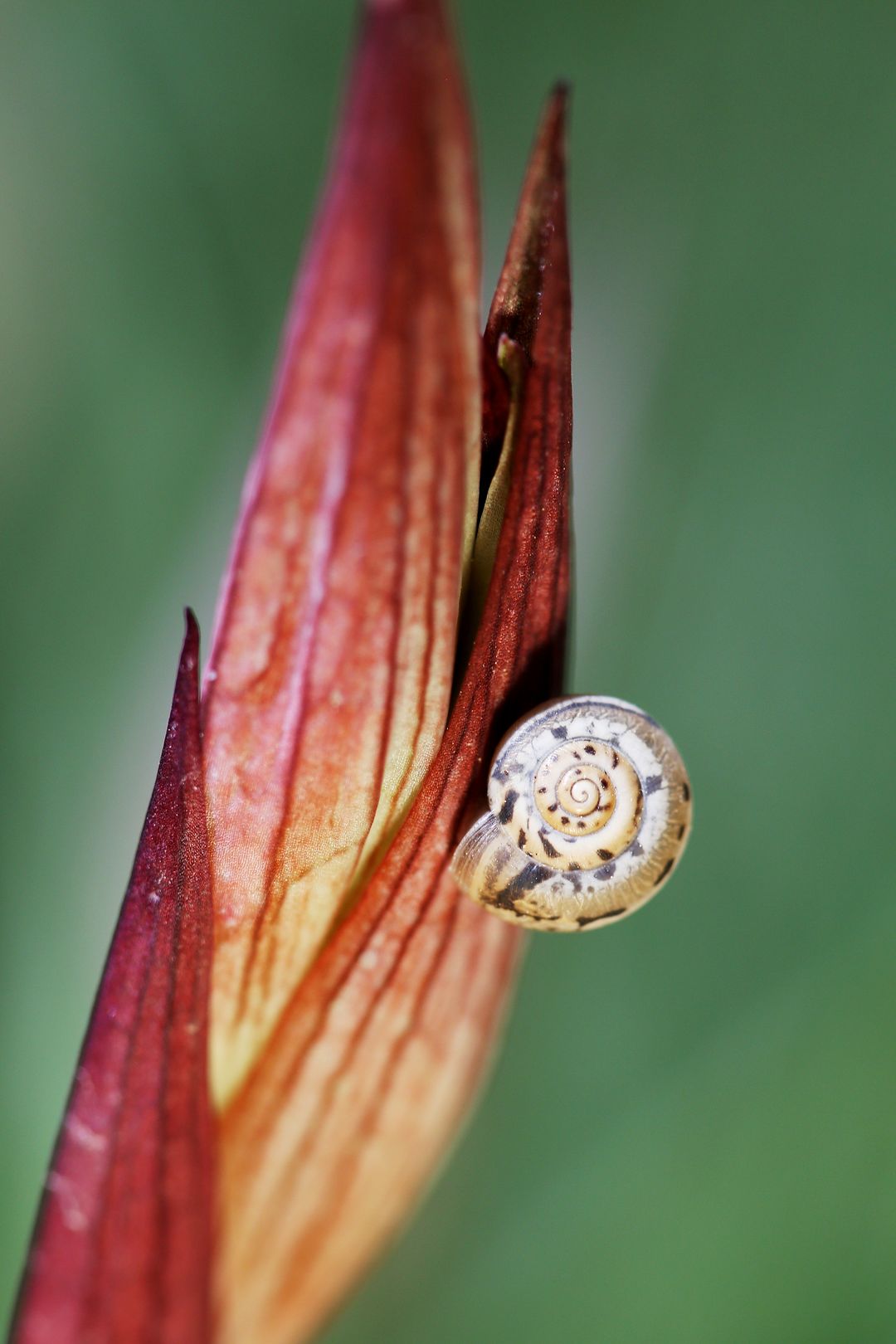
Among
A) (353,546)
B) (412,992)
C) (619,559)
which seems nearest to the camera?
(353,546)

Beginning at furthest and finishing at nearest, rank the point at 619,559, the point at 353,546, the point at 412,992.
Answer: the point at 619,559 → the point at 412,992 → the point at 353,546

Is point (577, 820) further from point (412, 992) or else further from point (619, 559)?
point (619, 559)

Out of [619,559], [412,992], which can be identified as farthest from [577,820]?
[619,559]

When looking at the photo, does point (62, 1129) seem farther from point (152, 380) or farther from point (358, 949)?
point (152, 380)

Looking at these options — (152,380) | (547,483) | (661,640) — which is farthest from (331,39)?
(547,483)

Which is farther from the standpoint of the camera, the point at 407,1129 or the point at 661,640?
the point at 661,640

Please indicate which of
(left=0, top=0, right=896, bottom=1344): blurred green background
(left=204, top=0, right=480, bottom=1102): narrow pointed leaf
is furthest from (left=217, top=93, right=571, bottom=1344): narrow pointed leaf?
(left=0, top=0, right=896, bottom=1344): blurred green background
